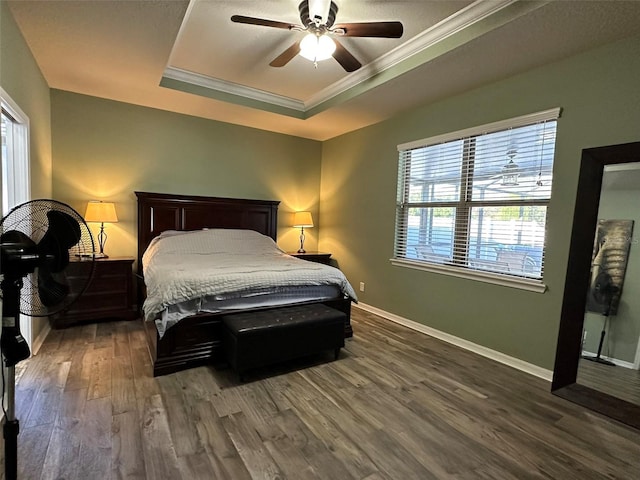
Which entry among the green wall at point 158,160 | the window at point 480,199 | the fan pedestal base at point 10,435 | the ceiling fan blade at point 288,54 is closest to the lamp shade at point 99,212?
the green wall at point 158,160

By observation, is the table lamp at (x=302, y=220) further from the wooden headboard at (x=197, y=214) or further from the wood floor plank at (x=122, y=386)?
the wood floor plank at (x=122, y=386)

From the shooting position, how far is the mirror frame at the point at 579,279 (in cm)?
232

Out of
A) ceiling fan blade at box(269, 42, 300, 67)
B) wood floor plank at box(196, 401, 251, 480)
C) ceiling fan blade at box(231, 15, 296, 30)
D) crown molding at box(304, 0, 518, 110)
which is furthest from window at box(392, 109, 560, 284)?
wood floor plank at box(196, 401, 251, 480)

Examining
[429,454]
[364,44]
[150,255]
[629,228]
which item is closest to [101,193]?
[150,255]

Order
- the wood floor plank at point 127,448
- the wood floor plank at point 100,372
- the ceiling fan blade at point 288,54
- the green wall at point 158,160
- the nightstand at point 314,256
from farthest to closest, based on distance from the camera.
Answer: the nightstand at point 314,256 → the green wall at point 158,160 → the ceiling fan blade at point 288,54 → the wood floor plank at point 100,372 → the wood floor plank at point 127,448

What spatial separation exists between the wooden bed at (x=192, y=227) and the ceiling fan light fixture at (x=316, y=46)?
80.7 inches

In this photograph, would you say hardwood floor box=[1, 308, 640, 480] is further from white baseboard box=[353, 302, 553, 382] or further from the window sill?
the window sill

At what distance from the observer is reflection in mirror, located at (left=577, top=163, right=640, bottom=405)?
88.7 inches

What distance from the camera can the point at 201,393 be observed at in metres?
2.22

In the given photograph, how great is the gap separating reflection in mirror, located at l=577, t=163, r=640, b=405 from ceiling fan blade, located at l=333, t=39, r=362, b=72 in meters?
2.02

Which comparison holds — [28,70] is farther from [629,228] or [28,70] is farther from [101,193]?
[629,228]

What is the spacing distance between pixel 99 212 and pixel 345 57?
2.96 metres

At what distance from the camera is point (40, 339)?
2.91 meters

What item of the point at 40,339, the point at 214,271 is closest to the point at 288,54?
the point at 214,271
